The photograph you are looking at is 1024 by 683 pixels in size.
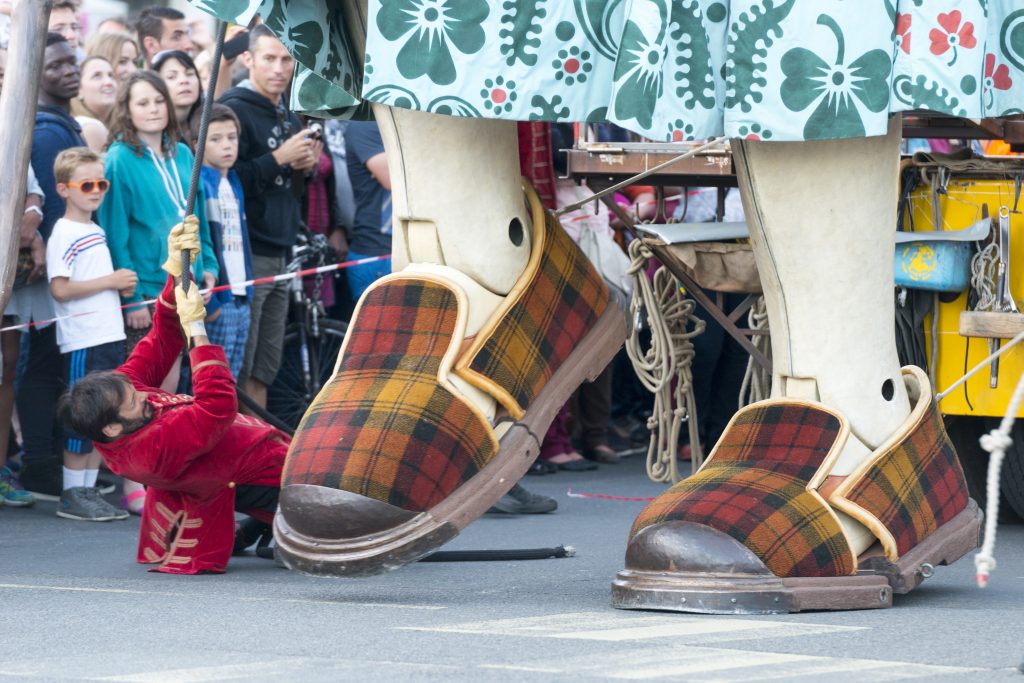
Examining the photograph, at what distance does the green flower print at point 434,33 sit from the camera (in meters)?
2.97

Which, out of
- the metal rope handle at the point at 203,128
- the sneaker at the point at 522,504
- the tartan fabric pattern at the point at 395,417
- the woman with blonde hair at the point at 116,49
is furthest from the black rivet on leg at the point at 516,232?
the woman with blonde hair at the point at 116,49

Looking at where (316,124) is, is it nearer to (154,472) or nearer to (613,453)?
(613,453)

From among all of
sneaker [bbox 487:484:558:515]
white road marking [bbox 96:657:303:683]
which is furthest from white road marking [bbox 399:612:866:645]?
sneaker [bbox 487:484:558:515]

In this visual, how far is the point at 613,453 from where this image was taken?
7.24 meters

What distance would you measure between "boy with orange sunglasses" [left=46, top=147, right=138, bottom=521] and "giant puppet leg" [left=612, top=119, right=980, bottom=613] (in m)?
2.79

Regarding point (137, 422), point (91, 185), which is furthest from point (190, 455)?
point (91, 185)

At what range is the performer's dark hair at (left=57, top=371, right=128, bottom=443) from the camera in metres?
4.02

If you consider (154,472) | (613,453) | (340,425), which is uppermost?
(340,425)

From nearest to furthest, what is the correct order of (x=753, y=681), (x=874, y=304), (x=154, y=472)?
(x=753, y=681) → (x=874, y=304) → (x=154, y=472)

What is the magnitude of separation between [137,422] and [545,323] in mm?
1291

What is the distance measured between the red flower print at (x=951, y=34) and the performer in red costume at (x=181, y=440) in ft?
5.48

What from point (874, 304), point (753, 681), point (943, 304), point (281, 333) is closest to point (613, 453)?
point (281, 333)

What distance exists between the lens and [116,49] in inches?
281

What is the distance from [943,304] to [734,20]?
5.84 feet
